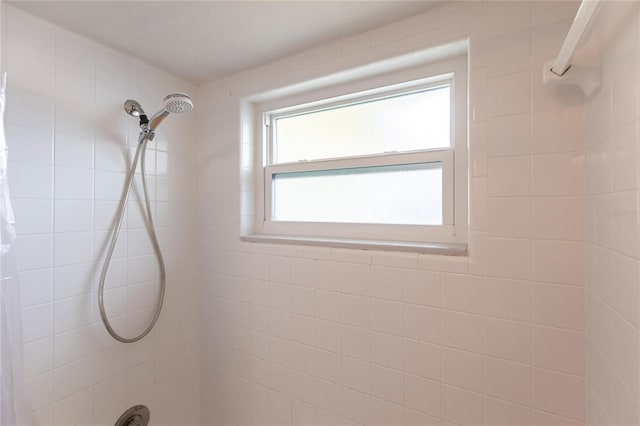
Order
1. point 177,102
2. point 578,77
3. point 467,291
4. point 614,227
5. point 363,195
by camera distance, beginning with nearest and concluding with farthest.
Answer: point 614,227, point 578,77, point 467,291, point 177,102, point 363,195

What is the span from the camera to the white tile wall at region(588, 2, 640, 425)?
542 millimetres

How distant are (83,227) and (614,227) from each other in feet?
5.65

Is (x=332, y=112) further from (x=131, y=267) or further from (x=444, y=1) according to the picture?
(x=131, y=267)

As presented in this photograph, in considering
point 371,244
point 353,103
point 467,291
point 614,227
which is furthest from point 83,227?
point 614,227

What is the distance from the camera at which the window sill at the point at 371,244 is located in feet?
3.33

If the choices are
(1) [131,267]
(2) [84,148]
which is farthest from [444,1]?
(1) [131,267]

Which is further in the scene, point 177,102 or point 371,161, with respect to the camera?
point 371,161

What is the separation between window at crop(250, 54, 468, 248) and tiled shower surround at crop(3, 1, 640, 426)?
5.3 inches

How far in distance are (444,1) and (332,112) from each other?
0.62 meters

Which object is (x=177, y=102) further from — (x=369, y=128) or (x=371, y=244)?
(x=371, y=244)

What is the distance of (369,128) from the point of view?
1.32 meters

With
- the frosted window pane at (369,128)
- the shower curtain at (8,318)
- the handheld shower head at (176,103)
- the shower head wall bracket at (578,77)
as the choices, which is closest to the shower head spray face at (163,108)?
the handheld shower head at (176,103)

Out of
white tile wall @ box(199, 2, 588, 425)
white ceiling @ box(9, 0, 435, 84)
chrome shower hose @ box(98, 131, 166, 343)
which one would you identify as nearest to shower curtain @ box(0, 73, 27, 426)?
chrome shower hose @ box(98, 131, 166, 343)

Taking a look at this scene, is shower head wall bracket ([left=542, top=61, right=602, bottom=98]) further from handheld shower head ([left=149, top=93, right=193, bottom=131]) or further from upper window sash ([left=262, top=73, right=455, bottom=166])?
handheld shower head ([left=149, top=93, right=193, bottom=131])
